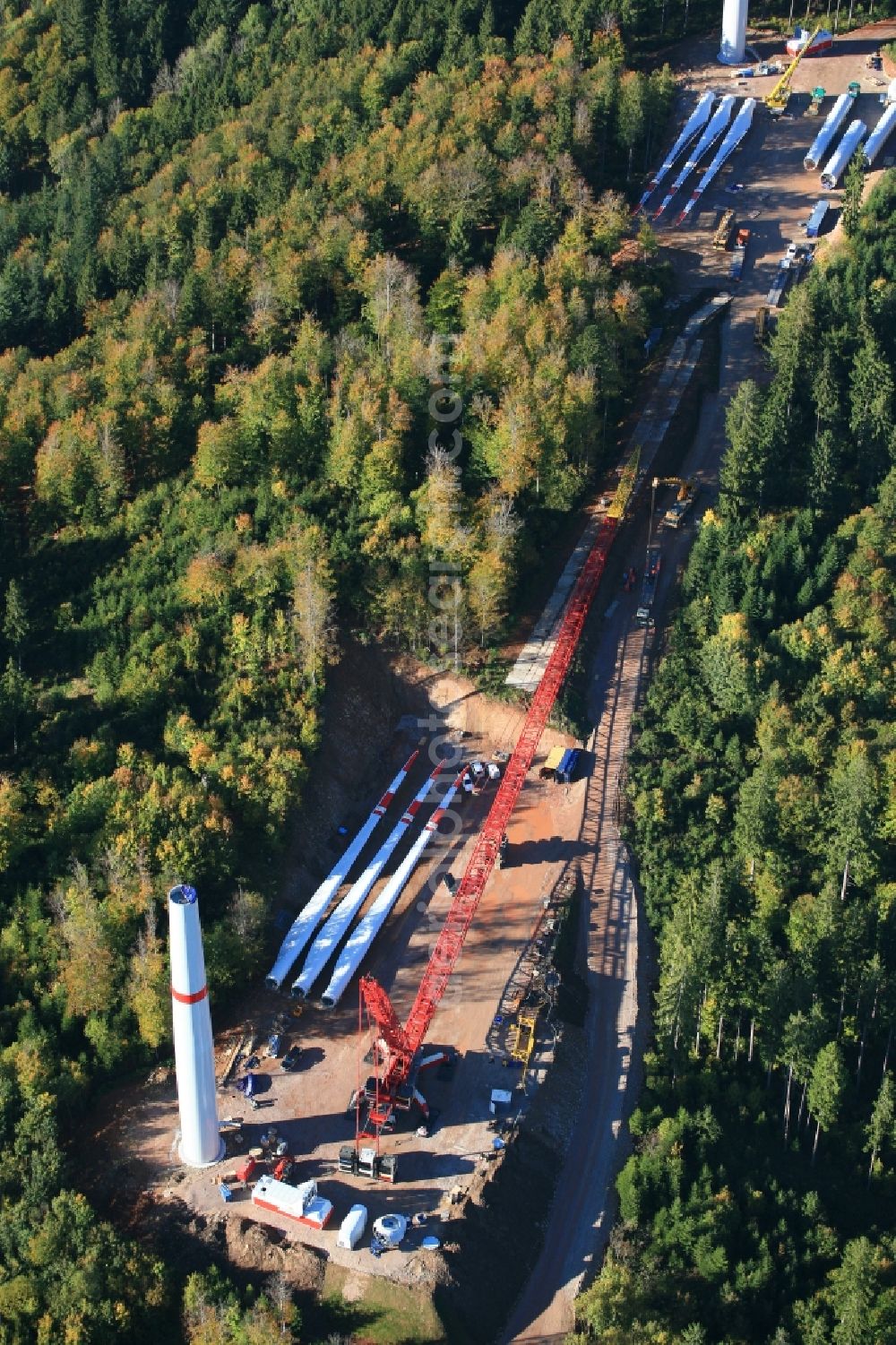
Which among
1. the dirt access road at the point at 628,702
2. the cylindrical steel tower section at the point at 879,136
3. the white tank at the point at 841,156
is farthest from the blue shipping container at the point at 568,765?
the cylindrical steel tower section at the point at 879,136

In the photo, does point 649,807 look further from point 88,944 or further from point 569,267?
point 569,267

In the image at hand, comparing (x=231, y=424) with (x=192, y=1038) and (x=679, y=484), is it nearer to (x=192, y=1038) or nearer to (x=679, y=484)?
(x=679, y=484)

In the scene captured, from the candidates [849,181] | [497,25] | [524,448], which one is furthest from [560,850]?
[497,25]

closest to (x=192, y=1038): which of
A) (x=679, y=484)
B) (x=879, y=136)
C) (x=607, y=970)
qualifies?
(x=607, y=970)

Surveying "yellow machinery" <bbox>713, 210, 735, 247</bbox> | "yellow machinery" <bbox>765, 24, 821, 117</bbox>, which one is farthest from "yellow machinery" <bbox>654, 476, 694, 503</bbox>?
"yellow machinery" <bbox>765, 24, 821, 117</bbox>

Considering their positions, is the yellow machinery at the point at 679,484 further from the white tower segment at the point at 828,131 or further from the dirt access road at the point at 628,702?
the white tower segment at the point at 828,131

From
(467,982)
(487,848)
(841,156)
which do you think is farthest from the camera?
(841,156)
